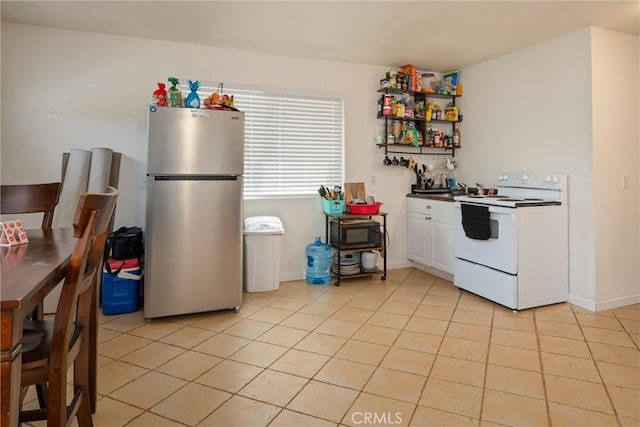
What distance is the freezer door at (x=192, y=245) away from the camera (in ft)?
9.27

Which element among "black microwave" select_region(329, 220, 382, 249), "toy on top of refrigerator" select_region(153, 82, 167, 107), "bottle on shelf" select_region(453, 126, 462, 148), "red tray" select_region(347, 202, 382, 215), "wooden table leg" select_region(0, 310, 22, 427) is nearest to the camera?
"wooden table leg" select_region(0, 310, 22, 427)

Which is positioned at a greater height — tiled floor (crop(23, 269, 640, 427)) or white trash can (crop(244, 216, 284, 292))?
white trash can (crop(244, 216, 284, 292))

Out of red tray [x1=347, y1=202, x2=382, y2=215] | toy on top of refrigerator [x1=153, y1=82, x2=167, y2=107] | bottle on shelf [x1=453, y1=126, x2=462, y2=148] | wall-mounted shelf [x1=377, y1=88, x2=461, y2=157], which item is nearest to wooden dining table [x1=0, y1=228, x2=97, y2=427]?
toy on top of refrigerator [x1=153, y1=82, x2=167, y2=107]

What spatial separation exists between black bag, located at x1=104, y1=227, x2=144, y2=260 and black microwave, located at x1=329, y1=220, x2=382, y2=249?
73.4 inches

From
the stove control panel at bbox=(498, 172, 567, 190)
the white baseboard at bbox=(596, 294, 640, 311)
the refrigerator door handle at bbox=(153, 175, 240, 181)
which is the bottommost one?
the white baseboard at bbox=(596, 294, 640, 311)

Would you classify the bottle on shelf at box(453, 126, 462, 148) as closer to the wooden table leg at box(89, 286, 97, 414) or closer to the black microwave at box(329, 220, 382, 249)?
the black microwave at box(329, 220, 382, 249)

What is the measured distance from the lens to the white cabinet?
3.87 meters

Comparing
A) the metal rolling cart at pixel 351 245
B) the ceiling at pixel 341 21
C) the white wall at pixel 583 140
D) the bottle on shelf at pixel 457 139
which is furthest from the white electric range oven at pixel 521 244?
the ceiling at pixel 341 21

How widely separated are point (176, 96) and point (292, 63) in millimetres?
1456

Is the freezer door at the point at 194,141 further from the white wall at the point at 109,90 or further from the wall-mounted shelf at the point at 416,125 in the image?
the wall-mounted shelf at the point at 416,125

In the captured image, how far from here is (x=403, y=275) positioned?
4227 mm

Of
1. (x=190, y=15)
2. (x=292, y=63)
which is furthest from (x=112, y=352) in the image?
(x=292, y=63)

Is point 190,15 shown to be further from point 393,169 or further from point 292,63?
point 393,169

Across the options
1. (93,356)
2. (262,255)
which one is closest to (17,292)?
(93,356)
